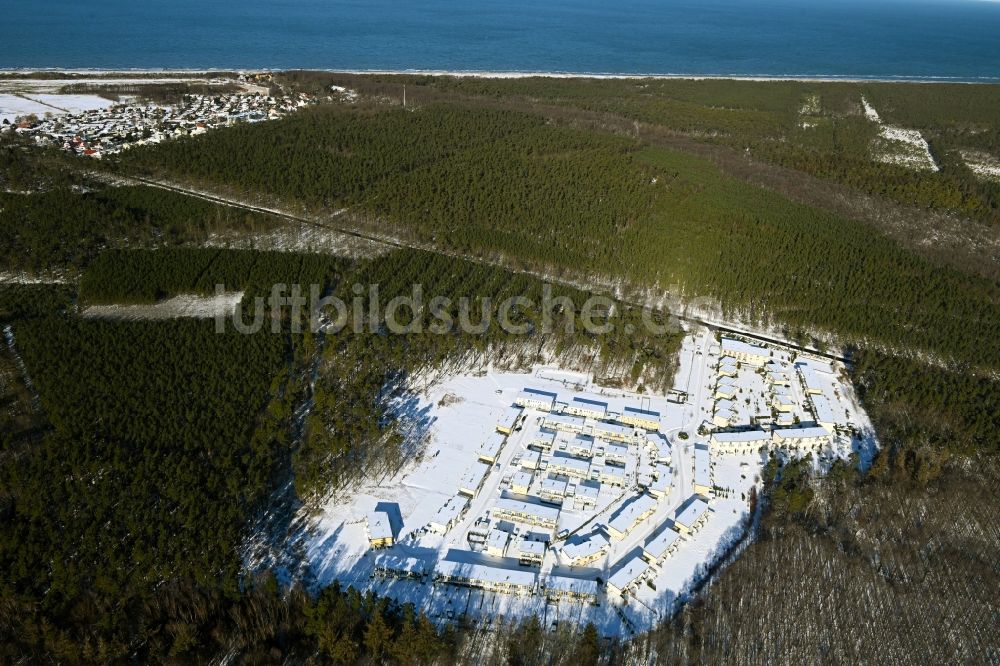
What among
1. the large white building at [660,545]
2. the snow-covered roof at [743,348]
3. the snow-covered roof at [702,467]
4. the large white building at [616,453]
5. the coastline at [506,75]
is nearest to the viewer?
the large white building at [660,545]

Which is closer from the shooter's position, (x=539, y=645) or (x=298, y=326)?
(x=539, y=645)

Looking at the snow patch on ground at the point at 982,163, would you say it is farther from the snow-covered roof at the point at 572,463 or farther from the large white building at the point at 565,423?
the snow-covered roof at the point at 572,463

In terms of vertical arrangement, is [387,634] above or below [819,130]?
below

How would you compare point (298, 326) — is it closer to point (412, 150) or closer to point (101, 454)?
point (101, 454)

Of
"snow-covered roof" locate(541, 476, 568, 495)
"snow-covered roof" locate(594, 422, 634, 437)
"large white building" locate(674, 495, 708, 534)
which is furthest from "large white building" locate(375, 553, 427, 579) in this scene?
"snow-covered roof" locate(594, 422, 634, 437)

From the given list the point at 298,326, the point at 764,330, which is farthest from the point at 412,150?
the point at 764,330

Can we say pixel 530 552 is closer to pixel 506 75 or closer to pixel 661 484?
pixel 661 484

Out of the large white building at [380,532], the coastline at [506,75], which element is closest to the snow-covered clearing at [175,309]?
the large white building at [380,532]

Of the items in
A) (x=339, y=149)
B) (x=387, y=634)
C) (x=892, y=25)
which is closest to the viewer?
(x=387, y=634)
